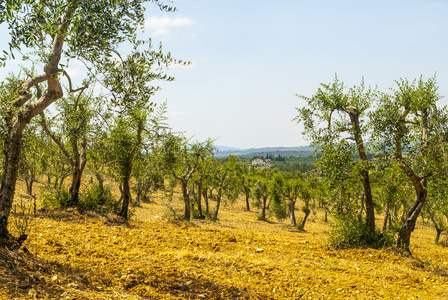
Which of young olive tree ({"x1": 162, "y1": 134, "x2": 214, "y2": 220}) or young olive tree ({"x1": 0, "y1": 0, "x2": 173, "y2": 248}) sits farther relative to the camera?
young olive tree ({"x1": 162, "y1": 134, "x2": 214, "y2": 220})

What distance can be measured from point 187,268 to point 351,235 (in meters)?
9.63

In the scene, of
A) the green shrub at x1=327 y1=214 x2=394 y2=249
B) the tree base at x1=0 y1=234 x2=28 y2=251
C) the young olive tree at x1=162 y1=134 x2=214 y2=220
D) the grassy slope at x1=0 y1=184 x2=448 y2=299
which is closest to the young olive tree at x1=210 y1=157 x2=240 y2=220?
the young olive tree at x1=162 y1=134 x2=214 y2=220

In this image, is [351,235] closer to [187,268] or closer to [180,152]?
[187,268]

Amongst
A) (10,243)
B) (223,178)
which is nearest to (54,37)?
(10,243)

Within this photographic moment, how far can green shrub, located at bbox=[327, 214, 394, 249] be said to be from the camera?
1477cm

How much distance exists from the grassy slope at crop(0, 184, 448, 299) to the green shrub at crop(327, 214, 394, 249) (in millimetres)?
812

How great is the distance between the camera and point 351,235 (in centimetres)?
1495

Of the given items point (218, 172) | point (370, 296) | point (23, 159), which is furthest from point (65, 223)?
Result: point (218, 172)

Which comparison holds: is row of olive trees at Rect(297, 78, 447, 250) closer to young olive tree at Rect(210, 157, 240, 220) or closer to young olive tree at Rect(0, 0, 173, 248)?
young olive tree at Rect(0, 0, 173, 248)

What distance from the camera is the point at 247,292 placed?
7895 millimetres

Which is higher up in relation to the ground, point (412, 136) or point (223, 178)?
point (412, 136)

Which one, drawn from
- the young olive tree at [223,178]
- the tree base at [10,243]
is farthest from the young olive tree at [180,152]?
the tree base at [10,243]

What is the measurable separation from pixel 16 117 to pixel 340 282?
10.8 meters

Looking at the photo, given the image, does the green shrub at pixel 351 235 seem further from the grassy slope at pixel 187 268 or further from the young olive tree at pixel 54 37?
the young olive tree at pixel 54 37
